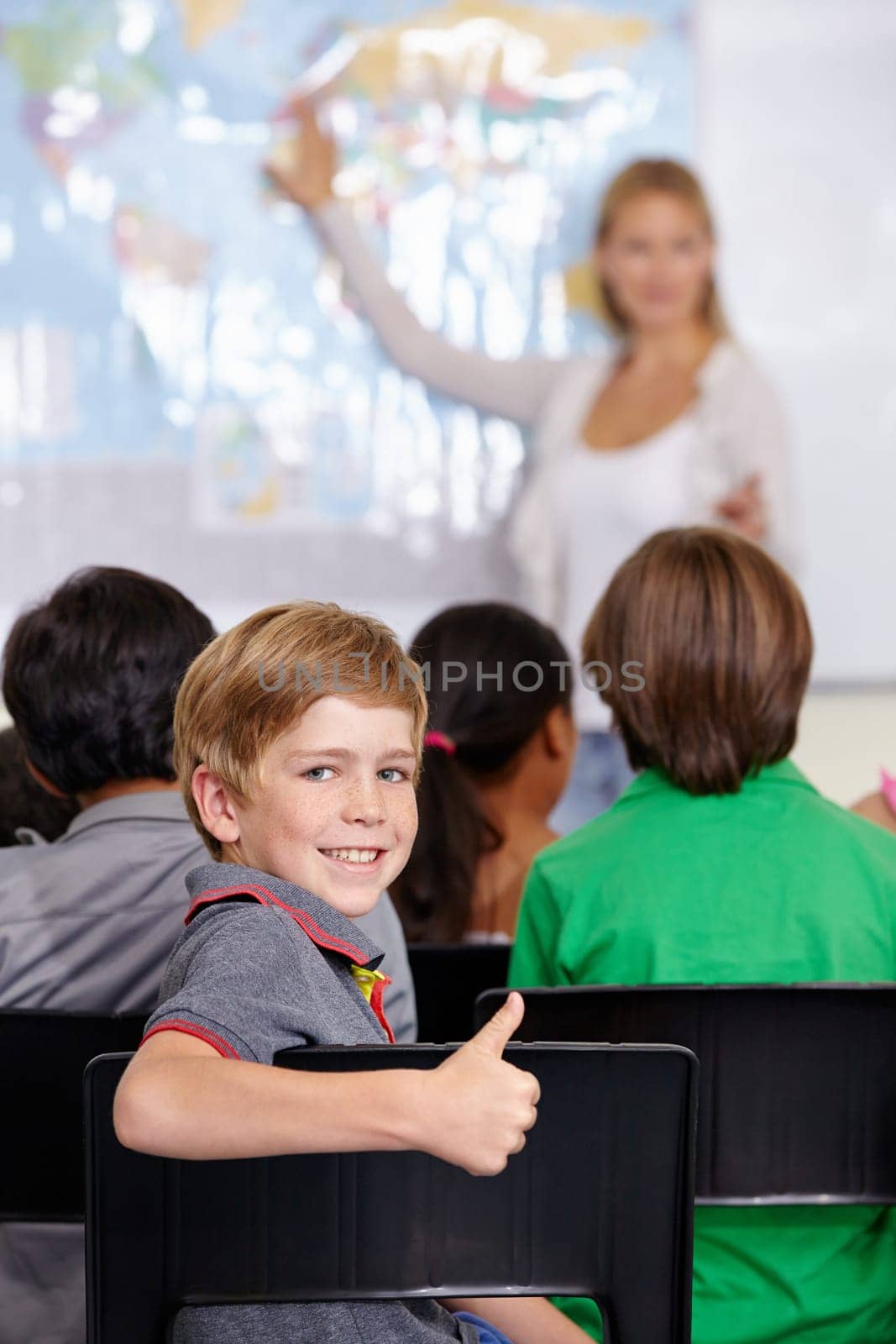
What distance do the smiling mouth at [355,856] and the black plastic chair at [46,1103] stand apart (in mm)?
223

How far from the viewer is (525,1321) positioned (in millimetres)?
1050

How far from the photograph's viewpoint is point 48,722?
1436 mm

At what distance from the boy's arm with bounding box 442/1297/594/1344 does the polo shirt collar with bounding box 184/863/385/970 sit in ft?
0.89

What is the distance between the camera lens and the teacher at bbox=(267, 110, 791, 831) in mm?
3568

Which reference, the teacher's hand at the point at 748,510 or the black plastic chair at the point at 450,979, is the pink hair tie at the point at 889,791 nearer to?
the black plastic chair at the point at 450,979

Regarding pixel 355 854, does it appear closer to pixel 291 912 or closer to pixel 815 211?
pixel 291 912

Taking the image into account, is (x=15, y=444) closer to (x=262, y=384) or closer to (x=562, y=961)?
(x=262, y=384)

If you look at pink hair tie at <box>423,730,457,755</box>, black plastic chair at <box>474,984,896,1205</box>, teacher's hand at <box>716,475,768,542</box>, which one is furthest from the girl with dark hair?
teacher's hand at <box>716,475,768,542</box>

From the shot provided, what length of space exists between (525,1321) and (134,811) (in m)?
0.60

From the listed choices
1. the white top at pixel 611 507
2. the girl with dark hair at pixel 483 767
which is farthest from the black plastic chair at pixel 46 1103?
the white top at pixel 611 507

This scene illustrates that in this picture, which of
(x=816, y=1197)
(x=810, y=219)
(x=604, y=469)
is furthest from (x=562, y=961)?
(x=810, y=219)

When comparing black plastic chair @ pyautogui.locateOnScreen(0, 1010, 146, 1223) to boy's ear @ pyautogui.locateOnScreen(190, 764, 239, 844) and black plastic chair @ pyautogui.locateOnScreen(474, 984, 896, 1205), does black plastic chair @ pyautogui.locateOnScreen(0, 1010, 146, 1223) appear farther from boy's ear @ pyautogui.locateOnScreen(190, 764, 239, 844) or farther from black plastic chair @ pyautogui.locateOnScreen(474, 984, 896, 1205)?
black plastic chair @ pyautogui.locateOnScreen(474, 984, 896, 1205)

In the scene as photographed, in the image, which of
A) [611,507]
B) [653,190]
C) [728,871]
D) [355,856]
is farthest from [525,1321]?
[653,190]

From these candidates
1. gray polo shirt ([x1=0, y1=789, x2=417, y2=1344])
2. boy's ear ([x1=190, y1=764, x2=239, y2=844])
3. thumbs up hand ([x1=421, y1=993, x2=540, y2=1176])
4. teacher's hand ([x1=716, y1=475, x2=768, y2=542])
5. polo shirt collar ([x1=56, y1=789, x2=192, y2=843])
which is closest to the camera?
thumbs up hand ([x1=421, y1=993, x2=540, y2=1176])
